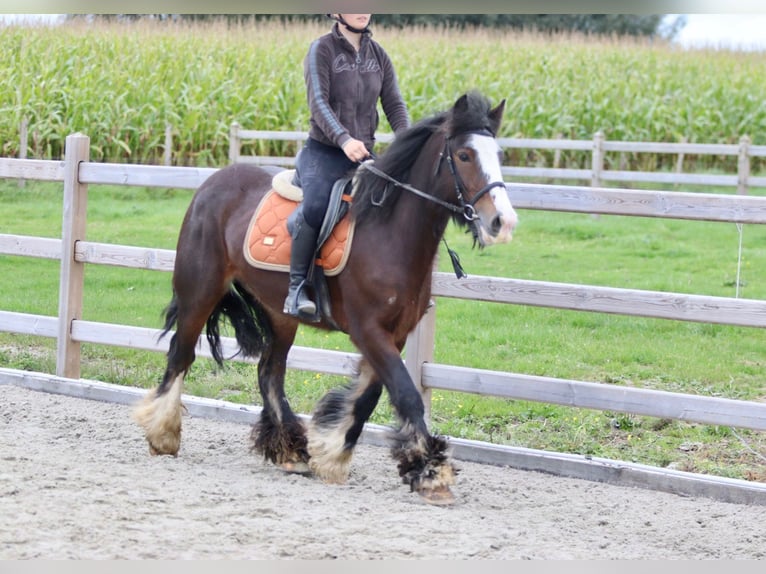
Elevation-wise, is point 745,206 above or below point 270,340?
above

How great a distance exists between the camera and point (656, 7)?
3104mm

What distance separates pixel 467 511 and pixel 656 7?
2.82 meters

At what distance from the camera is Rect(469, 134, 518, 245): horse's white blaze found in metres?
4.66

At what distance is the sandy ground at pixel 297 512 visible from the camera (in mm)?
4225

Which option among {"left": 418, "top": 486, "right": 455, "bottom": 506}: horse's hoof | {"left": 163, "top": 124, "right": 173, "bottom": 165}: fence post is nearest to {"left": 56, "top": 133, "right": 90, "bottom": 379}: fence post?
{"left": 418, "top": 486, "right": 455, "bottom": 506}: horse's hoof

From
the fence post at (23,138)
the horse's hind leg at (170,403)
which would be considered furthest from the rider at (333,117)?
the fence post at (23,138)

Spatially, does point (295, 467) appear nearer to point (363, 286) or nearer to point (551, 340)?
point (363, 286)

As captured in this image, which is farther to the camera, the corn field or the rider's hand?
the corn field

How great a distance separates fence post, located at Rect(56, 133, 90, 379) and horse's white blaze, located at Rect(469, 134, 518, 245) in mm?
3758

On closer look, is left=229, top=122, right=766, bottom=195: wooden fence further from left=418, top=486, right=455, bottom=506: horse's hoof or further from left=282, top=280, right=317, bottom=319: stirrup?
left=418, top=486, right=455, bottom=506: horse's hoof

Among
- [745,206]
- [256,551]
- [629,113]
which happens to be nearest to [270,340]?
[256,551]

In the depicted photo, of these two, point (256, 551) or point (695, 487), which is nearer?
point (256, 551)

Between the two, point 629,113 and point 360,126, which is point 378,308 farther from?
point 629,113

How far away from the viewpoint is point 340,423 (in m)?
5.58
